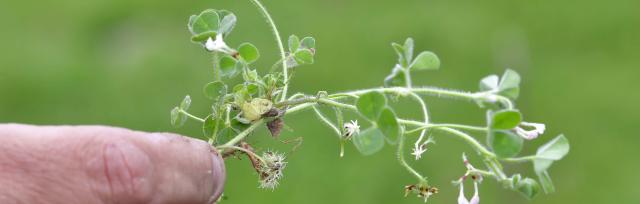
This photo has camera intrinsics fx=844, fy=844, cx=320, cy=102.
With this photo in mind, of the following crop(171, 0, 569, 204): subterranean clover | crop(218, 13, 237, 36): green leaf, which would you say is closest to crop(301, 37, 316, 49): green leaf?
crop(171, 0, 569, 204): subterranean clover

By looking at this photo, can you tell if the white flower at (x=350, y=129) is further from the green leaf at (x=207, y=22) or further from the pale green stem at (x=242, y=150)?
the green leaf at (x=207, y=22)

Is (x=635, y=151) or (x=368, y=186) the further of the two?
(x=635, y=151)

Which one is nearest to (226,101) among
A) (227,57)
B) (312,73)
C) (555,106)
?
(227,57)

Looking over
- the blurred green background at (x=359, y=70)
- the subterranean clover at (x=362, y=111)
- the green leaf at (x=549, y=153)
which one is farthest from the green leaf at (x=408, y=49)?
the blurred green background at (x=359, y=70)

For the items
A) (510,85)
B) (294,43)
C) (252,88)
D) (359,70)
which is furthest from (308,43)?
(359,70)

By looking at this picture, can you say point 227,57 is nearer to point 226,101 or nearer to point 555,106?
point 226,101

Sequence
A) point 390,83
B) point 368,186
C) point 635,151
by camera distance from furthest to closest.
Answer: point 635,151 → point 368,186 → point 390,83

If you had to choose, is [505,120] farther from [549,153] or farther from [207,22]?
[207,22]
